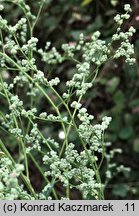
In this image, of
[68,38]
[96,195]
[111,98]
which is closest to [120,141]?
[111,98]

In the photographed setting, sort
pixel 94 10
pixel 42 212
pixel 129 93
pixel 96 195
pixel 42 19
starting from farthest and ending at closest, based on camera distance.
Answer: pixel 42 19 < pixel 94 10 < pixel 129 93 < pixel 96 195 < pixel 42 212

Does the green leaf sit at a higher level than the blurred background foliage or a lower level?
lower

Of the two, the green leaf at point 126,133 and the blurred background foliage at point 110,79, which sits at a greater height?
the blurred background foliage at point 110,79

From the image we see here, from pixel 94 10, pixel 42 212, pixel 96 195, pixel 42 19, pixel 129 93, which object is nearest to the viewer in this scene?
pixel 42 212

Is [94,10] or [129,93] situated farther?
[94,10]

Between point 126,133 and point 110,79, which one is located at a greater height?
point 110,79

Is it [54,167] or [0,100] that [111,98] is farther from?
[54,167]

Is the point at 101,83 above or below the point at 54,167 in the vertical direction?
above

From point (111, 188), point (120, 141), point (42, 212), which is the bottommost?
point (42, 212)
